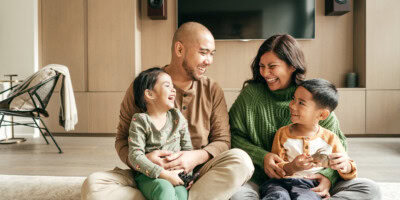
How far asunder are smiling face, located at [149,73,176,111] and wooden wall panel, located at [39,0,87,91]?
124 inches

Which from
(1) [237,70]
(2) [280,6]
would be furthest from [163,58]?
(2) [280,6]

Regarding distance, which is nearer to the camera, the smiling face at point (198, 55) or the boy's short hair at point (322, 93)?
the boy's short hair at point (322, 93)

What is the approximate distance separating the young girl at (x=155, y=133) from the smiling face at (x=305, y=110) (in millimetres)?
458

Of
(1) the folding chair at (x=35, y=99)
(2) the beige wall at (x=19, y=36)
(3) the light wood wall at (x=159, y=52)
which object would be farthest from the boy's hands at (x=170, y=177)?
(2) the beige wall at (x=19, y=36)

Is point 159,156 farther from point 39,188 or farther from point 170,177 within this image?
point 39,188

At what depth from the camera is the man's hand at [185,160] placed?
47.7 inches

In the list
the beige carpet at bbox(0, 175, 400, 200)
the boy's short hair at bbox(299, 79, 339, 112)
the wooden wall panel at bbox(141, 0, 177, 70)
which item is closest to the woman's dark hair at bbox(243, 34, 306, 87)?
the boy's short hair at bbox(299, 79, 339, 112)

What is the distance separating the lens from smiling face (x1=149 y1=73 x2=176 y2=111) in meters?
1.28

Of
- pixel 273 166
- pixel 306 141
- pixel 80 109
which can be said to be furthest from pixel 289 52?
pixel 80 109

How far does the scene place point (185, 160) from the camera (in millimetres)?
1249

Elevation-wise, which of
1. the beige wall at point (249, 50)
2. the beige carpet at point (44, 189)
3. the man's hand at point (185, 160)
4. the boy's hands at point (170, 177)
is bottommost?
the beige carpet at point (44, 189)

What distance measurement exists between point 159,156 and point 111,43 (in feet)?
10.4

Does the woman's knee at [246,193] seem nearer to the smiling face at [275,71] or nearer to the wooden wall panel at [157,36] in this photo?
the smiling face at [275,71]

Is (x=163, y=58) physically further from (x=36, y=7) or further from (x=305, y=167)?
(x=305, y=167)
